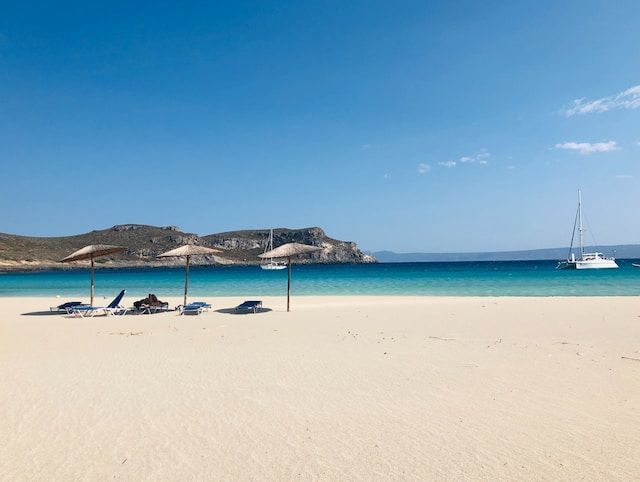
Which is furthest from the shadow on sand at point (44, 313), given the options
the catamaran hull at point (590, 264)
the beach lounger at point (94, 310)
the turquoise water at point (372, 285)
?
the catamaran hull at point (590, 264)

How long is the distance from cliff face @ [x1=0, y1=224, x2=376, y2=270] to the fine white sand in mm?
73956

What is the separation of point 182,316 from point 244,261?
11697 cm

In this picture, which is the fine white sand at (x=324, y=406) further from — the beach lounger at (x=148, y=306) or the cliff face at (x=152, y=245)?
the cliff face at (x=152, y=245)

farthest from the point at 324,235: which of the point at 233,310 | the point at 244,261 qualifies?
the point at 233,310

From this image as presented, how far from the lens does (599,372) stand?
7.77m

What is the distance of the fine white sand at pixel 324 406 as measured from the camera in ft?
14.3

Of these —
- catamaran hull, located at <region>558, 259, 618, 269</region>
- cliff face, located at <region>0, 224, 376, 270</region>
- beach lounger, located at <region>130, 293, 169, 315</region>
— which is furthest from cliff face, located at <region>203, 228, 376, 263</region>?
beach lounger, located at <region>130, 293, 169, 315</region>

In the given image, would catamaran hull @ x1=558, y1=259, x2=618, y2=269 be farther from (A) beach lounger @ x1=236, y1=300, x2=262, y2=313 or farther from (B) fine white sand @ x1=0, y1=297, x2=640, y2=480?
(A) beach lounger @ x1=236, y1=300, x2=262, y2=313

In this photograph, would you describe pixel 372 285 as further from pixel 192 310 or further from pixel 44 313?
pixel 44 313

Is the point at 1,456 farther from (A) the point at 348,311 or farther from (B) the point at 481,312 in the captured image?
(B) the point at 481,312

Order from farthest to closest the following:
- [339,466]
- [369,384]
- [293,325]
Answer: [293,325] → [369,384] → [339,466]

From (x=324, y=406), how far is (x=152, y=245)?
126 meters

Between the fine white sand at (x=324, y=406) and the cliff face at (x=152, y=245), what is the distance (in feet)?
243

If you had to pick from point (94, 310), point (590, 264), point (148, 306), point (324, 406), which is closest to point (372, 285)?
point (148, 306)
